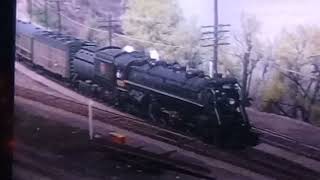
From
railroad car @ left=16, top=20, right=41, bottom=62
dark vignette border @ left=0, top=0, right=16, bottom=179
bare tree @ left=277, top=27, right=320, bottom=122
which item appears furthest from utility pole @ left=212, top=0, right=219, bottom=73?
dark vignette border @ left=0, top=0, right=16, bottom=179

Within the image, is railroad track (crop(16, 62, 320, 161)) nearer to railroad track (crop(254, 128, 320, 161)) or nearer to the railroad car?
railroad track (crop(254, 128, 320, 161))

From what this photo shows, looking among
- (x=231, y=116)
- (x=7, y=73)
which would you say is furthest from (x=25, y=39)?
(x=231, y=116)

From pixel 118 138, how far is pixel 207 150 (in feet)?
1.24

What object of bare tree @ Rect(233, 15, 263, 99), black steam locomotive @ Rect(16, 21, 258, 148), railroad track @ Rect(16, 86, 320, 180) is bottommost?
railroad track @ Rect(16, 86, 320, 180)

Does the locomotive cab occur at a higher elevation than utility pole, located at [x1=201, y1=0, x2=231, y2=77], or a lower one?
lower

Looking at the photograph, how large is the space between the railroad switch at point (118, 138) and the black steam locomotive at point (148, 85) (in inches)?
4.4

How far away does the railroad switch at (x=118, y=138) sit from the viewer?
7.85 ft

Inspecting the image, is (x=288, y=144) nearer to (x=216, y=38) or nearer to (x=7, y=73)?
(x=216, y=38)

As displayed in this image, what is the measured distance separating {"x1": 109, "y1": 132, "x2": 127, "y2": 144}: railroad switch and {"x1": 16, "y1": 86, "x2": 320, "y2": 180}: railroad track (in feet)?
0.13

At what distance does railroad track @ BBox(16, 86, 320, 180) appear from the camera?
2.18 metres

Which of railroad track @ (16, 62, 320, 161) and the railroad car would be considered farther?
the railroad car

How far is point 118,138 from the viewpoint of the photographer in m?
2.40

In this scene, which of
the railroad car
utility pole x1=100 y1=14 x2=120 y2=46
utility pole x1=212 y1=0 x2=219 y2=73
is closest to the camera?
utility pole x1=212 y1=0 x2=219 y2=73

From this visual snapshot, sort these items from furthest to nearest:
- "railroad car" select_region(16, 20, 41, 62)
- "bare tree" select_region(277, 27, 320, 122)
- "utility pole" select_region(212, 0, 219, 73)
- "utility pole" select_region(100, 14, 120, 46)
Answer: "railroad car" select_region(16, 20, 41, 62)
"utility pole" select_region(100, 14, 120, 46)
"utility pole" select_region(212, 0, 219, 73)
"bare tree" select_region(277, 27, 320, 122)
